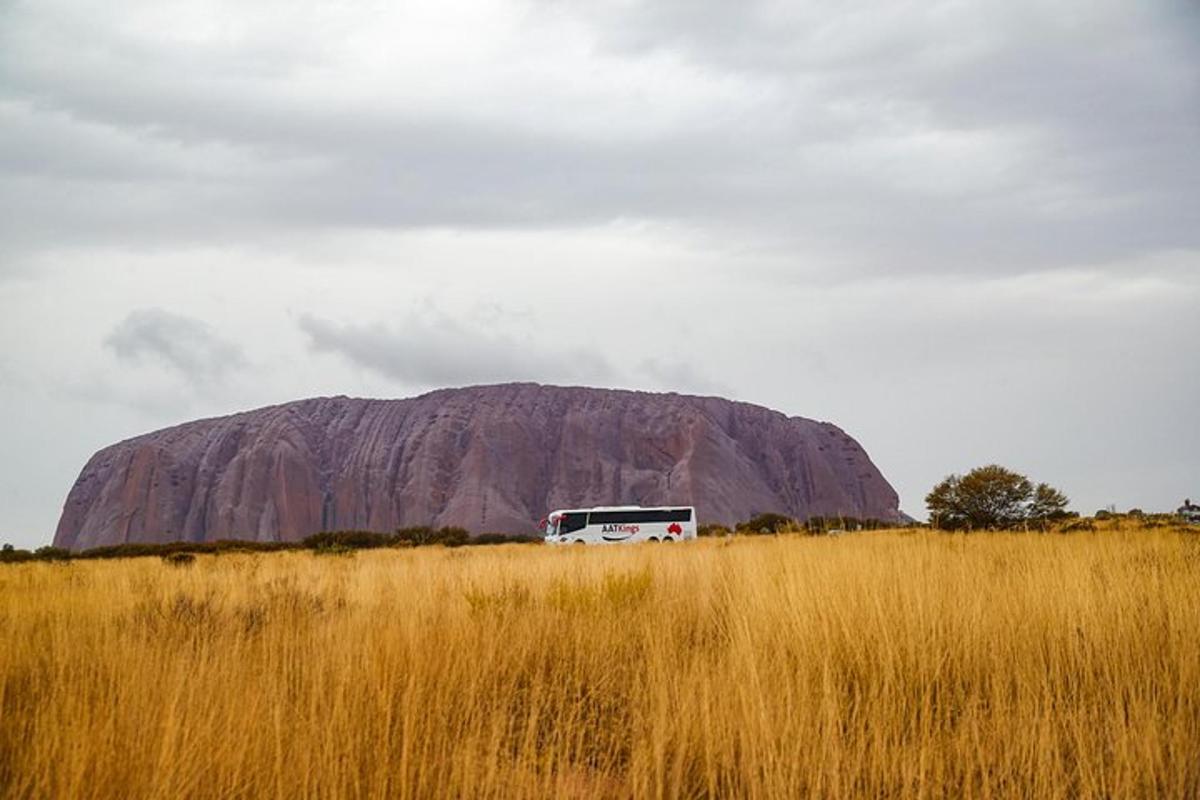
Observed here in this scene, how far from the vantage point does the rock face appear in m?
85.4

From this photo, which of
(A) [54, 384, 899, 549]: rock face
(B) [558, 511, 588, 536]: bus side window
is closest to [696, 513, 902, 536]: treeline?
(B) [558, 511, 588, 536]: bus side window

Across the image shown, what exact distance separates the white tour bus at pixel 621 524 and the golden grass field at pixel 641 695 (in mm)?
39797

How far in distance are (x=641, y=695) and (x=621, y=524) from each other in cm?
4576

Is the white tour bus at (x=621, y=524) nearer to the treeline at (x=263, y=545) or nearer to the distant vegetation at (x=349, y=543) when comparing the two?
the distant vegetation at (x=349, y=543)

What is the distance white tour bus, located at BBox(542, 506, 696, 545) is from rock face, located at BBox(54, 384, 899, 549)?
30.3m

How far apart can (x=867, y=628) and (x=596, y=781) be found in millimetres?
2735

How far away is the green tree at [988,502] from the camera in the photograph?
93.6 feet

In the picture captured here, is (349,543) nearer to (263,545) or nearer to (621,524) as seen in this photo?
(263,545)

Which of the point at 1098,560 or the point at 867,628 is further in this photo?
the point at 1098,560

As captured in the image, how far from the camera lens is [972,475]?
2991cm

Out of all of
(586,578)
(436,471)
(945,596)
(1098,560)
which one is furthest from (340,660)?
(436,471)

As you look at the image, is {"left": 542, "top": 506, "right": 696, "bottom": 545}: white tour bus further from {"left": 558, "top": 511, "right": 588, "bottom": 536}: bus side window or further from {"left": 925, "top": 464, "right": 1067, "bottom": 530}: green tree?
{"left": 925, "top": 464, "right": 1067, "bottom": 530}: green tree

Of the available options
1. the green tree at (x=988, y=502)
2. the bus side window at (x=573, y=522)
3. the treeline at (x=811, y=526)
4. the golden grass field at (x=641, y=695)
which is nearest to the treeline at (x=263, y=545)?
the bus side window at (x=573, y=522)

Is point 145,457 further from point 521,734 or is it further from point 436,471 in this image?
point 521,734
